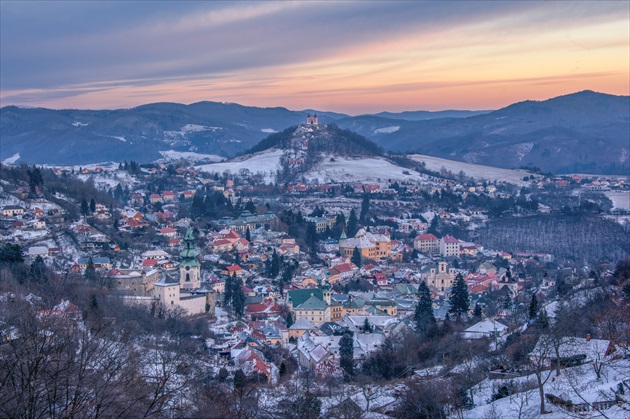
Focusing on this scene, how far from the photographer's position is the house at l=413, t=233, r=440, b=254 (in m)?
45.9

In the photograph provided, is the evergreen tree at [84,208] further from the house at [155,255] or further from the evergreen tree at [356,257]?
the evergreen tree at [356,257]

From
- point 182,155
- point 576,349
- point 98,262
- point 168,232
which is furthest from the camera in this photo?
point 182,155

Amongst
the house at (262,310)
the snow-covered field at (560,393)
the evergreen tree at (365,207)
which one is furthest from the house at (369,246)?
the snow-covered field at (560,393)

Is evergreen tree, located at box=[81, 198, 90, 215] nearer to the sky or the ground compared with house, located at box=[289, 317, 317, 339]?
nearer to the sky

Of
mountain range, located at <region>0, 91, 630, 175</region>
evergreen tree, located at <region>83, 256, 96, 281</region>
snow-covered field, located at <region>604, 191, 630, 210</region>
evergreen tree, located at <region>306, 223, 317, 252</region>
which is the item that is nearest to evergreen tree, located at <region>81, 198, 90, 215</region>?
evergreen tree, located at <region>83, 256, 96, 281</region>

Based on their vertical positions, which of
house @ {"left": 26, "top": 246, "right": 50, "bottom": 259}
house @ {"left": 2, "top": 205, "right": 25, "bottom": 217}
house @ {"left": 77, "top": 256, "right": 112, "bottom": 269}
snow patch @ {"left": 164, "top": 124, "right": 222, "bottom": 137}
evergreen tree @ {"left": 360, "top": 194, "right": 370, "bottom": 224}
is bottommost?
evergreen tree @ {"left": 360, "top": 194, "right": 370, "bottom": 224}

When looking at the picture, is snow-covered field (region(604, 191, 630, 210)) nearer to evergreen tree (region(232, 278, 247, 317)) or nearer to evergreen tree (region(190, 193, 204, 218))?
evergreen tree (region(190, 193, 204, 218))

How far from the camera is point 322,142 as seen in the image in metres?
90.1

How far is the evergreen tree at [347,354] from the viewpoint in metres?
19.3

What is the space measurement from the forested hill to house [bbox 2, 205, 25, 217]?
169ft

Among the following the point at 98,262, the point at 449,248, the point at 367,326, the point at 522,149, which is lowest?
the point at 449,248

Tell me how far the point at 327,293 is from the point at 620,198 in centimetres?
4930

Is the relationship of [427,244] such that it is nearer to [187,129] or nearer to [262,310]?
[262,310]

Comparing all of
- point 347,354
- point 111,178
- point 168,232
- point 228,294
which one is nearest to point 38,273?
point 228,294
